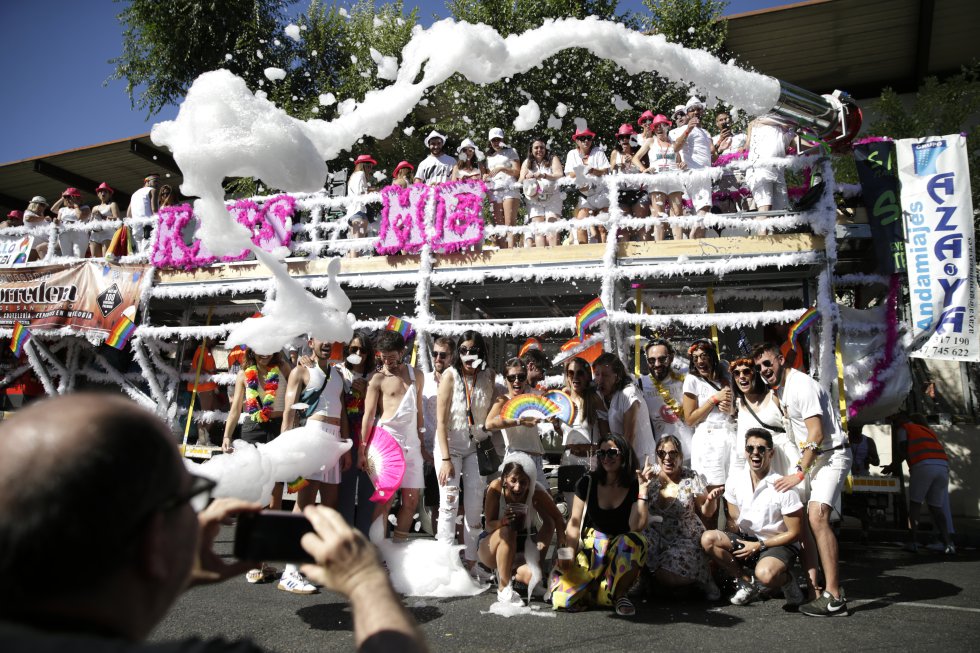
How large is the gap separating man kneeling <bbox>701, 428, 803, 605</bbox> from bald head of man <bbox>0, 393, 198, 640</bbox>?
4.89m

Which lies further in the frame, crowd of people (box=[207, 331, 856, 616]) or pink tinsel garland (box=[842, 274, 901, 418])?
pink tinsel garland (box=[842, 274, 901, 418])

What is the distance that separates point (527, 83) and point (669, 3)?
143 inches

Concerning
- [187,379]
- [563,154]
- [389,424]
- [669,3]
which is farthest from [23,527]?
[669,3]

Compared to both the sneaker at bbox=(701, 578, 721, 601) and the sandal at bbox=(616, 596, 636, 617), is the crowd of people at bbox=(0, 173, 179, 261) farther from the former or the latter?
the sneaker at bbox=(701, 578, 721, 601)

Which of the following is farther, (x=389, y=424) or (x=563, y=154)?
(x=563, y=154)

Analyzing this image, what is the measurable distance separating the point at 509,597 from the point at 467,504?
1244 millimetres

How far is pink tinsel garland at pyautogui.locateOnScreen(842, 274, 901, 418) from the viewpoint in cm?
791

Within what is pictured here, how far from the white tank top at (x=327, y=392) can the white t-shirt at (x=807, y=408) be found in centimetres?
347

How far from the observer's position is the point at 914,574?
646 centimetres

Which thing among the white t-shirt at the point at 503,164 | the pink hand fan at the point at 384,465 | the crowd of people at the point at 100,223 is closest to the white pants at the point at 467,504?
the pink hand fan at the point at 384,465

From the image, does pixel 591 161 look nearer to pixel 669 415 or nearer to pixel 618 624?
pixel 669 415

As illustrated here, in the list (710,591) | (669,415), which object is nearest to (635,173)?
(669,415)

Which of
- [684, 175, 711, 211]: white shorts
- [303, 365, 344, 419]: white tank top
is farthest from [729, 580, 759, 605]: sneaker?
[684, 175, 711, 211]: white shorts

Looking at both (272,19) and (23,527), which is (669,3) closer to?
(272,19)
